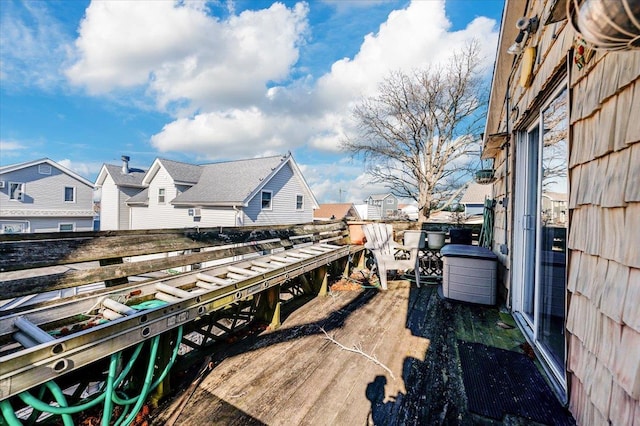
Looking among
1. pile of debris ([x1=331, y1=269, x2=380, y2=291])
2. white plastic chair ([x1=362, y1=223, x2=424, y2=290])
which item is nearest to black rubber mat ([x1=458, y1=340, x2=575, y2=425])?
pile of debris ([x1=331, y1=269, x2=380, y2=291])

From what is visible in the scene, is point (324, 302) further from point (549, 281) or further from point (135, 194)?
point (135, 194)

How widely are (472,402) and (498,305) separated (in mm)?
2144

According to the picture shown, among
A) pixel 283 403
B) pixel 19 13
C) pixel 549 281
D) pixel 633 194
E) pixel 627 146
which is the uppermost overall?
pixel 19 13

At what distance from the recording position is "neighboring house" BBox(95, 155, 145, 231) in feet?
54.1


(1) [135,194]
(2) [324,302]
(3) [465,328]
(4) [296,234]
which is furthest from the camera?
(1) [135,194]

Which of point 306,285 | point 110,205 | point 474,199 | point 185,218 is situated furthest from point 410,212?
point 306,285

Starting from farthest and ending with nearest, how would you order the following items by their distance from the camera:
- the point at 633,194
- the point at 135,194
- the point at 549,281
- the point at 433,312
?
the point at 135,194, the point at 433,312, the point at 549,281, the point at 633,194

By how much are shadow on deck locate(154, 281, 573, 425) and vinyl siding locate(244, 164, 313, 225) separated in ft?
29.8

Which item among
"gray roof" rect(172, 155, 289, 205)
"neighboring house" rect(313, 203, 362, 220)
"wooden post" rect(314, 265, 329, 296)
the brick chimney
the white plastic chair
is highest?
the brick chimney

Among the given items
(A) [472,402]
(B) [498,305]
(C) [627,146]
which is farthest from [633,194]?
(B) [498,305]

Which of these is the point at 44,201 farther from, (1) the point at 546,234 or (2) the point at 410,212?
(2) the point at 410,212

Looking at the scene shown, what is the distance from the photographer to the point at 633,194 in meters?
1.09

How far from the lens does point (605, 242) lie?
4.11 feet

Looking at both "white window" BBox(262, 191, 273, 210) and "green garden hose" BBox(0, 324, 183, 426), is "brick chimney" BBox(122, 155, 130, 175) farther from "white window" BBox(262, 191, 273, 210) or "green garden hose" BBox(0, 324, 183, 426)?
"green garden hose" BBox(0, 324, 183, 426)
